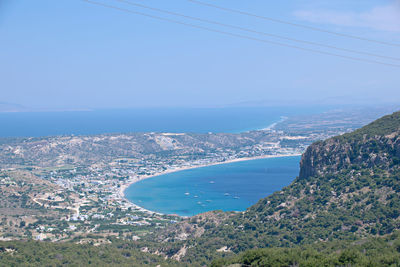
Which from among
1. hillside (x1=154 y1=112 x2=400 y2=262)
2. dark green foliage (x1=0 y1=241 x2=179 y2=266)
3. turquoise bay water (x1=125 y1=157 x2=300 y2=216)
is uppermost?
hillside (x1=154 y1=112 x2=400 y2=262)

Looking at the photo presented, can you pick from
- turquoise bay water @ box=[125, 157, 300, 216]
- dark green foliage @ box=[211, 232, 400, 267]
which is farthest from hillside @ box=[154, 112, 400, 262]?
turquoise bay water @ box=[125, 157, 300, 216]

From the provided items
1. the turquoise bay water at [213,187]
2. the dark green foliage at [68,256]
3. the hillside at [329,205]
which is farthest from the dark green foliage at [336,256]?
the turquoise bay water at [213,187]

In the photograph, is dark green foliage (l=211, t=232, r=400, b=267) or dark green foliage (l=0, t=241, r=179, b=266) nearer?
dark green foliage (l=211, t=232, r=400, b=267)

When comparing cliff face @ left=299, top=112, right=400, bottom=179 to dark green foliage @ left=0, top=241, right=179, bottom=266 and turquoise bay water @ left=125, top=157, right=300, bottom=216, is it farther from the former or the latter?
turquoise bay water @ left=125, top=157, right=300, bottom=216

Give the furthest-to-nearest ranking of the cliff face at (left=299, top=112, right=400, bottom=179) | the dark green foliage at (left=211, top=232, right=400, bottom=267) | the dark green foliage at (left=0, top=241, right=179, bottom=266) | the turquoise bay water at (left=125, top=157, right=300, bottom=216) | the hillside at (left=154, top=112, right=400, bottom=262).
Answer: the turquoise bay water at (left=125, top=157, right=300, bottom=216) < the cliff face at (left=299, top=112, right=400, bottom=179) < the hillside at (left=154, top=112, right=400, bottom=262) < the dark green foliage at (left=0, top=241, right=179, bottom=266) < the dark green foliage at (left=211, top=232, right=400, bottom=267)

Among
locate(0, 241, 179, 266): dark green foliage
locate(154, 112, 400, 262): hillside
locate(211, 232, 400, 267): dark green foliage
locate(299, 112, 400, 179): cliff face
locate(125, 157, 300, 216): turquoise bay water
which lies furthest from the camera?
locate(125, 157, 300, 216): turquoise bay water

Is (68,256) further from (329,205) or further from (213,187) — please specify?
(213,187)

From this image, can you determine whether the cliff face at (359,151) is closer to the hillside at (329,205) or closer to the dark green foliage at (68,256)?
the hillside at (329,205)

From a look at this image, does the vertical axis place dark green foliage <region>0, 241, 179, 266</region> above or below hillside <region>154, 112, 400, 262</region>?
below
